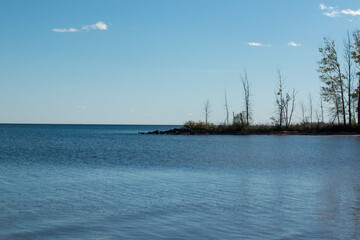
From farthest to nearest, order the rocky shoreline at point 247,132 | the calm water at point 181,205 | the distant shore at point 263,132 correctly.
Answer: the rocky shoreline at point 247,132
the distant shore at point 263,132
the calm water at point 181,205

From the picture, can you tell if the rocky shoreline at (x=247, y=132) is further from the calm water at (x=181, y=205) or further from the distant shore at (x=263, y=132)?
the calm water at (x=181, y=205)

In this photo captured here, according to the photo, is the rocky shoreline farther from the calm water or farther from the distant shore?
the calm water

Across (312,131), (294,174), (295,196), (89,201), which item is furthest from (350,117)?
(89,201)

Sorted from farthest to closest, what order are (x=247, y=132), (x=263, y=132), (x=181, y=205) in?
(x=247, y=132) → (x=263, y=132) → (x=181, y=205)

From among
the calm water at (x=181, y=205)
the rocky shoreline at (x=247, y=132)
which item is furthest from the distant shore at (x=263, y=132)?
the calm water at (x=181, y=205)

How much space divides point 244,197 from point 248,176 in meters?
4.45

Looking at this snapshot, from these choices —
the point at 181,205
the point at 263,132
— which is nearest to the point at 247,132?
the point at 263,132

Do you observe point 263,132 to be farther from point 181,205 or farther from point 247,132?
point 181,205

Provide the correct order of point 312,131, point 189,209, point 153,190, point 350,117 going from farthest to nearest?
point 312,131, point 350,117, point 153,190, point 189,209

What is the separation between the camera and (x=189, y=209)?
898cm

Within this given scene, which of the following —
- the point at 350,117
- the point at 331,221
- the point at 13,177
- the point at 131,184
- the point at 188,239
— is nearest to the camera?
the point at 188,239

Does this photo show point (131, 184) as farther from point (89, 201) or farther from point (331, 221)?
point (331, 221)

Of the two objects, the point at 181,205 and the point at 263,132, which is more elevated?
the point at 263,132

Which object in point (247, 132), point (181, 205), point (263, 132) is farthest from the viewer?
Answer: point (247, 132)
